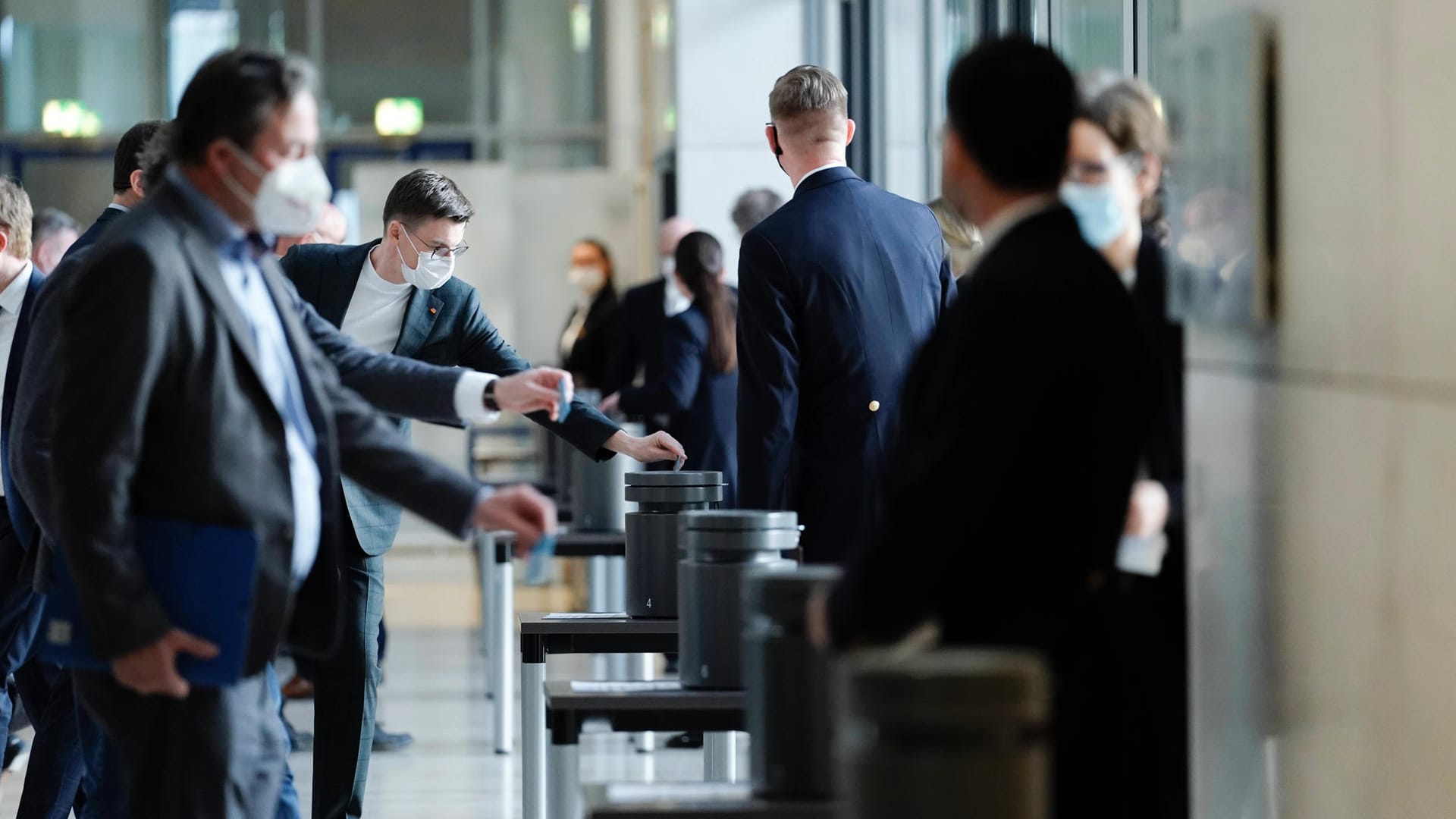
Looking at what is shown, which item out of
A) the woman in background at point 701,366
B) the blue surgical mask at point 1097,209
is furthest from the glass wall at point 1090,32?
the blue surgical mask at point 1097,209

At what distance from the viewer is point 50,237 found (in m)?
6.95

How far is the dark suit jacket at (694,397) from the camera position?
670 centimetres

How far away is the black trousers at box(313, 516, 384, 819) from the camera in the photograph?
4301mm

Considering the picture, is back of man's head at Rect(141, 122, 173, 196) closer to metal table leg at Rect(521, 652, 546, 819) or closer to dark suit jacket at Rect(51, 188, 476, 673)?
dark suit jacket at Rect(51, 188, 476, 673)

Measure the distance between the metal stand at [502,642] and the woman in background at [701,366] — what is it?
2.58ft

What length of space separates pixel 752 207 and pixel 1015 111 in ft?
15.4

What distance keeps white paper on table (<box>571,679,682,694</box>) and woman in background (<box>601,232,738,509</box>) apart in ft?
11.6

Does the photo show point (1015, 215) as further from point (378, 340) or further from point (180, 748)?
point (378, 340)

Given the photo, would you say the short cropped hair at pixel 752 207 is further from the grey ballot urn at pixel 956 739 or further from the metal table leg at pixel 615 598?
the grey ballot urn at pixel 956 739

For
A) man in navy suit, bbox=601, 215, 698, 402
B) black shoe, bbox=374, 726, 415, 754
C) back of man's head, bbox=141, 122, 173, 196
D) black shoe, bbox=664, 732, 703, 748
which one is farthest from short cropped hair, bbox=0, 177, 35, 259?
man in navy suit, bbox=601, 215, 698, 402

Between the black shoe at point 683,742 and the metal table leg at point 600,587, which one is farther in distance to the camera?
the metal table leg at point 600,587

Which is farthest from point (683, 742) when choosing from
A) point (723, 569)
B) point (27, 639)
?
point (723, 569)

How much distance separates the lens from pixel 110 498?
245 centimetres

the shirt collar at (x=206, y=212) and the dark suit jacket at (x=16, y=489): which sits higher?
the shirt collar at (x=206, y=212)
